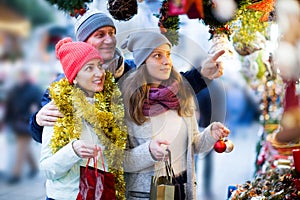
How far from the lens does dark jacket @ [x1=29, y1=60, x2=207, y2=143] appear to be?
7.15ft

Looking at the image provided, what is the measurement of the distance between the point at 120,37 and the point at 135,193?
0.66 metres

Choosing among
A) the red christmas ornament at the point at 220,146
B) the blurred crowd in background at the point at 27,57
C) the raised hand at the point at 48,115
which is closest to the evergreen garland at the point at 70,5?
the blurred crowd in background at the point at 27,57

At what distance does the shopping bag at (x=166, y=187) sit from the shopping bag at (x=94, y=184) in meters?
0.20

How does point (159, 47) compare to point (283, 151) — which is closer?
point (159, 47)

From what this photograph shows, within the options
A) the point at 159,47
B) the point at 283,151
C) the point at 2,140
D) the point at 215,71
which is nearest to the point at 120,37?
the point at 159,47

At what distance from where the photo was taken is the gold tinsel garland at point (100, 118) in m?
2.10

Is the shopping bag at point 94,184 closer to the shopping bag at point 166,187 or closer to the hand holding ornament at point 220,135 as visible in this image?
the shopping bag at point 166,187

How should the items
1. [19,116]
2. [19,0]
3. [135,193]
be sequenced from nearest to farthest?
1. [19,0]
2. [19,116]
3. [135,193]

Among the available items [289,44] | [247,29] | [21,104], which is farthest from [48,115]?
[289,44]

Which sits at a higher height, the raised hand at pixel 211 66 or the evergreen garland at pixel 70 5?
the evergreen garland at pixel 70 5

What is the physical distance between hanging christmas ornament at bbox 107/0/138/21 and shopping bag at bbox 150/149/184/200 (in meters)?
0.59

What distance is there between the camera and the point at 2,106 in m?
2.05

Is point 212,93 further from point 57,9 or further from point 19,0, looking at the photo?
point 19,0

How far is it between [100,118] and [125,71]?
24 centimetres
